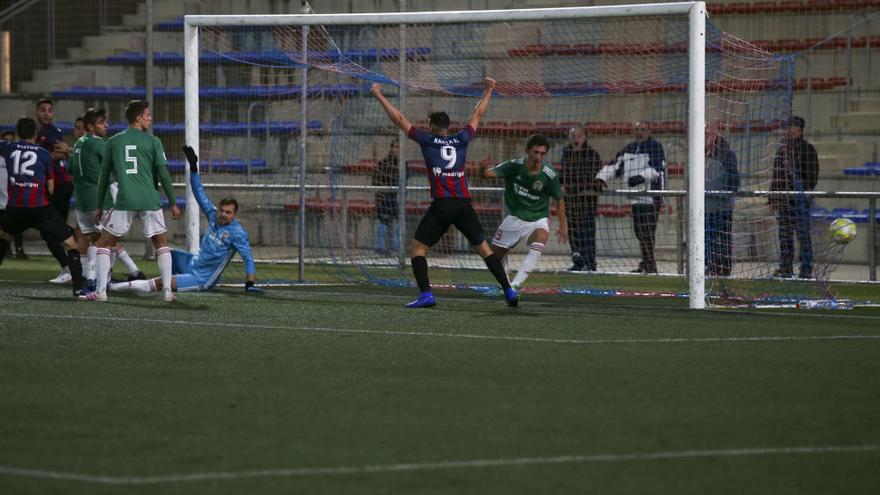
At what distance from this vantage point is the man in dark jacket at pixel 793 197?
47.7ft

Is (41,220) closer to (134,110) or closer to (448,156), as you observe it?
(134,110)

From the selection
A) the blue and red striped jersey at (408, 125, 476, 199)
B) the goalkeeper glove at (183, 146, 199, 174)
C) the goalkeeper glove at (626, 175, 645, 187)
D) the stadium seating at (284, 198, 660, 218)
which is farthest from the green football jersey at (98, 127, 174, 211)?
the goalkeeper glove at (626, 175, 645, 187)

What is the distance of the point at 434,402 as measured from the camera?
23.7 ft

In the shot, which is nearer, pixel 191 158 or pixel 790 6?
pixel 191 158

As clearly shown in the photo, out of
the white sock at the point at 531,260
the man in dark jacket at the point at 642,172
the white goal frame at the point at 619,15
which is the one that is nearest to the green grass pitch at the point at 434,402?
the white goal frame at the point at 619,15

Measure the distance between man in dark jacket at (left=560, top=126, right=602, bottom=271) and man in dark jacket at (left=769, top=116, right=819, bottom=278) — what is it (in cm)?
218

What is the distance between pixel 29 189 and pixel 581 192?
6.55 m

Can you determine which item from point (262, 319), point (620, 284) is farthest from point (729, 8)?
point (262, 319)

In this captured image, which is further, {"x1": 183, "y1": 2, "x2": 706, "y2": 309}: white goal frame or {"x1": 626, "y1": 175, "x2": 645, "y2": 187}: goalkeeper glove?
{"x1": 626, "y1": 175, "x2": 645, "y2": 187}: goalkeeper glove

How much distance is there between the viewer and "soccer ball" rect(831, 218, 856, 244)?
1295 cm

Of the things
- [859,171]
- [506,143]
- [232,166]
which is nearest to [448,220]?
[506,143]

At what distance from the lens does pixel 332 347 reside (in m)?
9.40

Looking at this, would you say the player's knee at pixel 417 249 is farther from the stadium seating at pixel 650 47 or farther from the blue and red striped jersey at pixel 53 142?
the blue and red striped jersey at pixel 53 142

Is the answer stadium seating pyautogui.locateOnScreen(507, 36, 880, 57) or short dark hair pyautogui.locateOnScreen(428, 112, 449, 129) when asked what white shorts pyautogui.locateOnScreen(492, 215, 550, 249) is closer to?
short dark hair pyautogui.locateOnScreen(428, 112, 449, 129)
